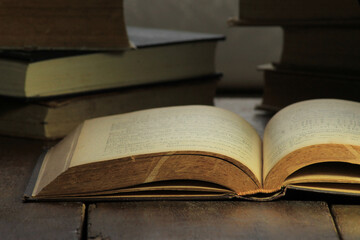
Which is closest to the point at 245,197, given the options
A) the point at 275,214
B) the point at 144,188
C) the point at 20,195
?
the point at 275,214

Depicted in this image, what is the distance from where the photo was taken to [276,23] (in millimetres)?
1254

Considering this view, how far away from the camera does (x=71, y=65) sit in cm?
116

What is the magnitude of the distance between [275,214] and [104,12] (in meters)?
0.63

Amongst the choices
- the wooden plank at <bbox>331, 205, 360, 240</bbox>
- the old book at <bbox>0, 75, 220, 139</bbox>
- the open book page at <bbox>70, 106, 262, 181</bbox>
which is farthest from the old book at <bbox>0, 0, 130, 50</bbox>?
the wooden plank at <bbox>331, 205, 360, 240</bbox>

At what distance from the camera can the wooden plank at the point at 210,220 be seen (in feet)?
2.37

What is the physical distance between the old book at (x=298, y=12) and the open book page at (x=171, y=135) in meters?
0.38

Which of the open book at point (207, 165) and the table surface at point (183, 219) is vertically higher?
the open book at point (207, 165)

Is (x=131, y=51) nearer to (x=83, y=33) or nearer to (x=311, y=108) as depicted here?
(x=83, y=33)

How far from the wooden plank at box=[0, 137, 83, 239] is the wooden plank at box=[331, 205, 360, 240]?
1.23 feet

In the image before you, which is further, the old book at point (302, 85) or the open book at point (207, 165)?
the old book at point (302, 85)

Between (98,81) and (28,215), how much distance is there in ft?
1.64

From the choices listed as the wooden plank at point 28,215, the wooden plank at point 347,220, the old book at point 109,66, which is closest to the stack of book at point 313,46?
the old book at point 109,66

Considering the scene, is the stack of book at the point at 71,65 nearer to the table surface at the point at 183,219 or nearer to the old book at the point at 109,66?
the old book at the point at 109,66

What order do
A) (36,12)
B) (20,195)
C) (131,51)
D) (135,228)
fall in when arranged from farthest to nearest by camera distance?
(131,51), (36,12), (20,195), (135,228)
